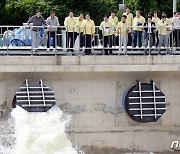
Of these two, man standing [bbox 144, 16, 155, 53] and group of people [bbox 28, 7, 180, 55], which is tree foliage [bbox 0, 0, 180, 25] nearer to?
group of people [bbox 28, 7, 180, 55]

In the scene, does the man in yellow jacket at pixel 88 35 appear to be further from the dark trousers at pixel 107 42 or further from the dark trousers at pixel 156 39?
the dark trousers at pixel 156 39

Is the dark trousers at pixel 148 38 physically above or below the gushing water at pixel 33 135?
above

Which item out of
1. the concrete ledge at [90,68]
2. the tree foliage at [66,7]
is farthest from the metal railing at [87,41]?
the tree foliage at [66,7]

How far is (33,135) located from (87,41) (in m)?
2.92

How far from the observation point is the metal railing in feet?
78.1

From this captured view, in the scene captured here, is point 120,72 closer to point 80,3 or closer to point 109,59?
point 109,59

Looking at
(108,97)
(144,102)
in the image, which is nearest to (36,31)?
(108,97)

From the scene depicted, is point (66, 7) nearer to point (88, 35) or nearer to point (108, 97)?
point (88, 35)

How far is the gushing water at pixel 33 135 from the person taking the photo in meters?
23.3

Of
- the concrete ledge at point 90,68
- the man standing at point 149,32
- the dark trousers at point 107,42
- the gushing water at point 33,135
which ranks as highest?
the man standing at point 149,32

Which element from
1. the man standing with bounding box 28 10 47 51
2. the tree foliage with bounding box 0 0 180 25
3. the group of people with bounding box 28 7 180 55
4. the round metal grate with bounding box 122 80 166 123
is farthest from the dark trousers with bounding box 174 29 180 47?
the tree foliage with bounding box 0 0 180 25

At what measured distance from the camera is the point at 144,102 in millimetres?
23859

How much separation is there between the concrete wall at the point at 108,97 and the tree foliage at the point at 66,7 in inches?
537

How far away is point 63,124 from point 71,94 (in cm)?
82
